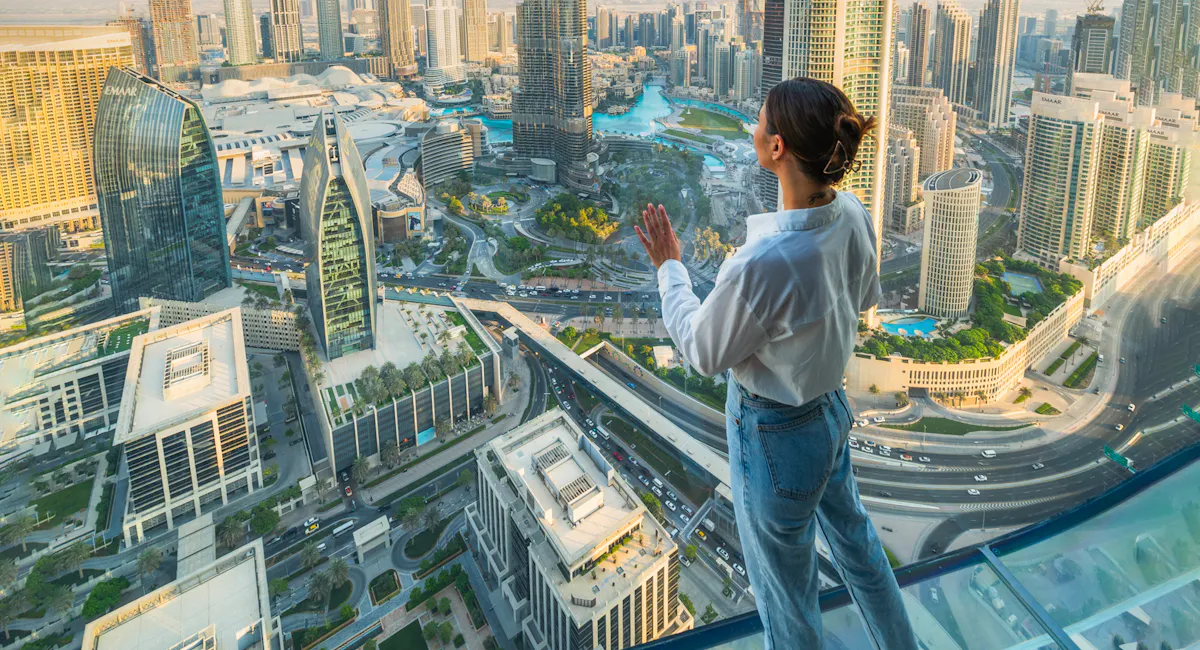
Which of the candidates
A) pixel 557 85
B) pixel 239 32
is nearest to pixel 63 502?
pixel 557 85

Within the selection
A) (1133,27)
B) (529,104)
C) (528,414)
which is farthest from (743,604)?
(1133,27)

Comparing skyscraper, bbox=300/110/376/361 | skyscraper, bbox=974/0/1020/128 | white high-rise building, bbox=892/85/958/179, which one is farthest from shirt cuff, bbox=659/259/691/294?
skyscraper, bbox=974/0/1020/128

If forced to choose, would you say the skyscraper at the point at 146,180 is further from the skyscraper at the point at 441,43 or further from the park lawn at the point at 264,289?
the skyscraper at the point at 441,43

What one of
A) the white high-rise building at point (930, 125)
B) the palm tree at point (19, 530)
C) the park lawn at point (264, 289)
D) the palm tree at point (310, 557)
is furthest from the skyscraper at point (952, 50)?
the palm tree at point (19, 530)

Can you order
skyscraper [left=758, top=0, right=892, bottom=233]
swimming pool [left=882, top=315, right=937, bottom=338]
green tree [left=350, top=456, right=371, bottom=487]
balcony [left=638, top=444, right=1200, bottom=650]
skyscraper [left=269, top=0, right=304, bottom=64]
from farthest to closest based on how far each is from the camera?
skyscraper [left=269, top=0, right=304, bottom=64] < swimming pool [left=882, top=315, right=937, bottom=338] < skyscraper [left=758, top=0, right=892, bottom=233] < green tree [left=350, top=456, right=371, bottom=487] < balcony [left=638, top=444, right=1200, bottom=650]

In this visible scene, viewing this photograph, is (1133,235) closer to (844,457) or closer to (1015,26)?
(1015,26)

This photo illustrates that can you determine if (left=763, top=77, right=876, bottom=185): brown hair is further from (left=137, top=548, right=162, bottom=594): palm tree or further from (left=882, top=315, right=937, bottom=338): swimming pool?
(left=882, top=315, right=937, bottom=338): swimming pool
